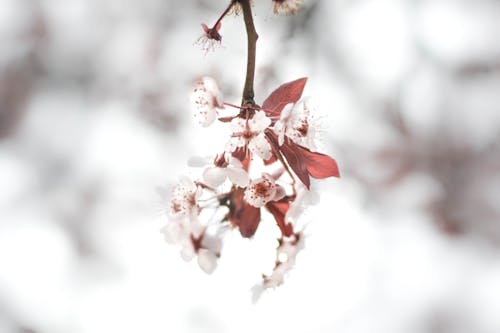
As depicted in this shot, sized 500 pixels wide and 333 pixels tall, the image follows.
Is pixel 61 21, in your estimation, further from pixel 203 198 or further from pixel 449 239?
pixel 449 239

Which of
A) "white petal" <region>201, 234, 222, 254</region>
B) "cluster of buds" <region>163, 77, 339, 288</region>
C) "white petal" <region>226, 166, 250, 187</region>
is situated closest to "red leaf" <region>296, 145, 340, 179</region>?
"cluster of buds" <region>163, 77, 339, 288</region>

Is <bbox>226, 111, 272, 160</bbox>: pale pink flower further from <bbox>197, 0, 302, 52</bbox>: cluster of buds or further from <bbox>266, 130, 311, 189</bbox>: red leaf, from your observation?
<bbox>197, 0, 302, 52</bbox>: cluster of buds

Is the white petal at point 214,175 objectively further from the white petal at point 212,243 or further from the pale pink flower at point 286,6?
the pale pink flower at point 286,6

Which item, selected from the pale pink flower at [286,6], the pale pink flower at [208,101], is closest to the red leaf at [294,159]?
the pale pink flower at [208,101]

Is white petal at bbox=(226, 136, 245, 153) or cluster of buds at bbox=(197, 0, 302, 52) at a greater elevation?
cluster of buds at bbox=(197, 0, 302, 52)

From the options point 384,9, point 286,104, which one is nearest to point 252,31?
point 286,104

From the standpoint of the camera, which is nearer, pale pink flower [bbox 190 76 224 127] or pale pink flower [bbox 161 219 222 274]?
pale pink flower [bbox 190 76 224 127]

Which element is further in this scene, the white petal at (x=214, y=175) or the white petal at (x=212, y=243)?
the white petal at (x=212, y=243)
